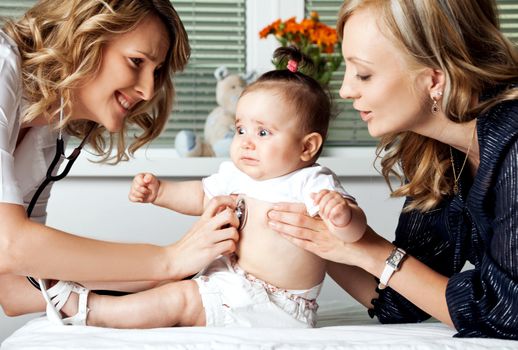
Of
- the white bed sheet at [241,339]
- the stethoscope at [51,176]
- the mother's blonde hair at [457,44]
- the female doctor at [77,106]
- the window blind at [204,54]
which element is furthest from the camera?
the window blind at [204,54]

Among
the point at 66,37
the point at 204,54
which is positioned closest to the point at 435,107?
the point at 66,37

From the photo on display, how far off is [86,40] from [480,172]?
951 mm

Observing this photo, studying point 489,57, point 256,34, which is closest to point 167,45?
point 489,57

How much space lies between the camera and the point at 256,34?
3.51 m

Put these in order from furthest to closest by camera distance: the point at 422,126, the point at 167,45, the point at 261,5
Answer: the point at 261,5 < the point at 167,45 < the point at 422,126

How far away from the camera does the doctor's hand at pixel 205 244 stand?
1.67 meters

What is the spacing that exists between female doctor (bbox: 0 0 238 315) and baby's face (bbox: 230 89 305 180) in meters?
0.11

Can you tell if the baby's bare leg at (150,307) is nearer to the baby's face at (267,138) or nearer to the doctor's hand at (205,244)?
the doctor's hand at (205,244)

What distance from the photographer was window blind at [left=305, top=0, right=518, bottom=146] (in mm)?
3551

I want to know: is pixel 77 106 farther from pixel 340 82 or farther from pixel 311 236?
pixel 340 82

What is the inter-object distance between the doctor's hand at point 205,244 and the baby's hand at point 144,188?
0.21 metres

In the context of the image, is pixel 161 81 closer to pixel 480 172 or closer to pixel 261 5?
pixel 480 172

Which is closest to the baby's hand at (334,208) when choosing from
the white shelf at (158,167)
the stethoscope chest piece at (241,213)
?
the stethoscope chest piece at (241,213)

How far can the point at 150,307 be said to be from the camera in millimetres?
1651
